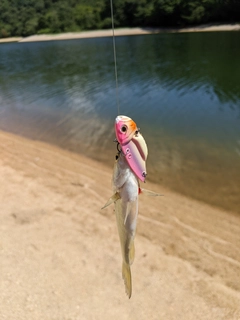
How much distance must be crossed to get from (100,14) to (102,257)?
3837 inches

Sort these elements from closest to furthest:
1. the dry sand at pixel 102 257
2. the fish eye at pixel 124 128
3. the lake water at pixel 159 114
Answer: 1. the fish eye at pixel 124 128
2. the dry sand at pixel 102 257
3. the lake water at pixel 159 114

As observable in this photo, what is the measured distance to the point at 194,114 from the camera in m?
14.5

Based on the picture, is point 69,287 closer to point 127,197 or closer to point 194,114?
point 127,197

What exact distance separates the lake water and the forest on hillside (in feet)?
161

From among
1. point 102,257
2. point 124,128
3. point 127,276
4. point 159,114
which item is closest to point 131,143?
point 124,128

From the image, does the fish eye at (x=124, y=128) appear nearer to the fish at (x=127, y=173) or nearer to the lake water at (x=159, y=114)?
the fish at (x=127, y=173)

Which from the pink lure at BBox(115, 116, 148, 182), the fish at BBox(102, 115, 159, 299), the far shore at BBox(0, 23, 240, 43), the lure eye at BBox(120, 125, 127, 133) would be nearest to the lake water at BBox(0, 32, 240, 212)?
the fish at BBox(102, 115, 159, 299)

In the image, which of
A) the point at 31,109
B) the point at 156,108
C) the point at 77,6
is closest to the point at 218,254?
the point at 156,108

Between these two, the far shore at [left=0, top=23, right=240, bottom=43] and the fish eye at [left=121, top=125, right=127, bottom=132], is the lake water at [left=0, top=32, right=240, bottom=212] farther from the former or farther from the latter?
the far shore at [left=0, top=23, right=240, bottom=43]

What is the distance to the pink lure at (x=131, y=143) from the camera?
2066 mm

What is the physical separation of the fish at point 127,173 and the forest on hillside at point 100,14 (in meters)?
74.4

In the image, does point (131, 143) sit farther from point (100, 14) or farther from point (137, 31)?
point (100, 14)

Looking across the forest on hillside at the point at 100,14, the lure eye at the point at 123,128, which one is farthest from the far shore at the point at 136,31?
the lure eye at the point at 123,128

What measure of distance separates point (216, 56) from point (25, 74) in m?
16.4
